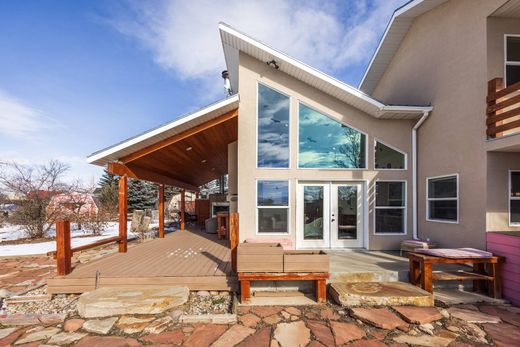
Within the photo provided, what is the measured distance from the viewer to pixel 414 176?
7012 mm

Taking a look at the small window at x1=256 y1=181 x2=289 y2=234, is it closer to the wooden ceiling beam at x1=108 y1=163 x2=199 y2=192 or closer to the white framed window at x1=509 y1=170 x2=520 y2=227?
the wooden ceiling beam at x1=108 y1=163 x2=199 y2=192

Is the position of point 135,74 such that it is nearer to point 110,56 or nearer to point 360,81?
point 110,56

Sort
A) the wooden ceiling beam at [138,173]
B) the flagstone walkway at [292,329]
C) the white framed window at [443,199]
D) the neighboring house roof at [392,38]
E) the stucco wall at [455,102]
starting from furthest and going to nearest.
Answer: the neighboring house roof at [392,38] → the wooden ceiling beam at [138,173] → the white framed window at [443,199] → the stucco wall at [455,102] → the flagstone walkway at [292,329]

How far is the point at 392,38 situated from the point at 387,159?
181 inches

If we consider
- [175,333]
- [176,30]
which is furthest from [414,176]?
[176,30]

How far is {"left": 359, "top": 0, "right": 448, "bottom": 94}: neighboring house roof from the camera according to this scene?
7.24 m

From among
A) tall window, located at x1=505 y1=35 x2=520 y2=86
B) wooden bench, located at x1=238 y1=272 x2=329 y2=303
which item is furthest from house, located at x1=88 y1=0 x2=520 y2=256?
wooden bench, located at x1=238 y1=272 x2=329 y2=303

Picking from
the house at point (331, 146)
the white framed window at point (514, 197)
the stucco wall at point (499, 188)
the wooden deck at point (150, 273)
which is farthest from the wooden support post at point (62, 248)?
the white framed window at point (514, 197)

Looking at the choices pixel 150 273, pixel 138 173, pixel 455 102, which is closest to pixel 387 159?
pixel 455 102

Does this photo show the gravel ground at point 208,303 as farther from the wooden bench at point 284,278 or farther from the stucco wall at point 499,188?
the stucco wall at point 499,188

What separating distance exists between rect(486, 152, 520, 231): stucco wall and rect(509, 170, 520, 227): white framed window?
0.10 meters

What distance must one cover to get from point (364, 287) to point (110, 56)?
508 inches

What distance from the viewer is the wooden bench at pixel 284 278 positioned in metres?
4.34

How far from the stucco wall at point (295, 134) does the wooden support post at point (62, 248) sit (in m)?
3.78
